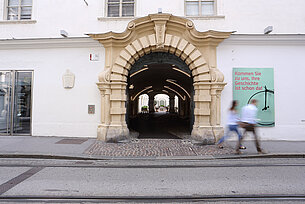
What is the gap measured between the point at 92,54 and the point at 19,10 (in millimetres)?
4651

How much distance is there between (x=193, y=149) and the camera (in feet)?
22.7

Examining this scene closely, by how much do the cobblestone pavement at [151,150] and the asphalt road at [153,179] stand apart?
2.05 ft

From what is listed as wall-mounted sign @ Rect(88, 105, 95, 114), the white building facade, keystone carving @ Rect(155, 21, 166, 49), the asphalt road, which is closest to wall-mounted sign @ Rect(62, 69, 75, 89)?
the white building facade

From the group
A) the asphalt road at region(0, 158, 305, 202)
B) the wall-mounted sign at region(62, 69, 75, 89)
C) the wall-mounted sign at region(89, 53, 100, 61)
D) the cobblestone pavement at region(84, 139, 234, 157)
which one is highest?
the wall-mounted sign at region(89, 53, 100, 61)

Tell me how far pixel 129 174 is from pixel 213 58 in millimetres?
6462

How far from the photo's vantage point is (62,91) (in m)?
8.97

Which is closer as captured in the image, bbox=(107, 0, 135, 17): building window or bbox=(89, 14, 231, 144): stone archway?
bbox=(89, 14, 231, 144): stone archway

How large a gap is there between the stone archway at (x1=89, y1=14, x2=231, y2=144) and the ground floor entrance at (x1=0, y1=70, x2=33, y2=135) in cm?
389

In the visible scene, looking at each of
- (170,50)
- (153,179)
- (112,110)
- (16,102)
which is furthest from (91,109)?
(153,179)

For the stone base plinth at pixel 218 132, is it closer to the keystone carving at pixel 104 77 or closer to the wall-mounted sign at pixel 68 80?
the keystone carving at pixel 104 77

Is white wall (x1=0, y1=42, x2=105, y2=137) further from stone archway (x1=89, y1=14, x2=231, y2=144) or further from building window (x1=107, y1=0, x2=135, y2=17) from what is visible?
building window (x1=107, y1=0, x2=135, y2=17)

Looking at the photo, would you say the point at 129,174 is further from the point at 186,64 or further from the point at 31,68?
the point at 31,68

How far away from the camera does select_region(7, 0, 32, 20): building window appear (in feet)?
31.3

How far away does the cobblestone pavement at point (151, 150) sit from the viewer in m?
6.28
